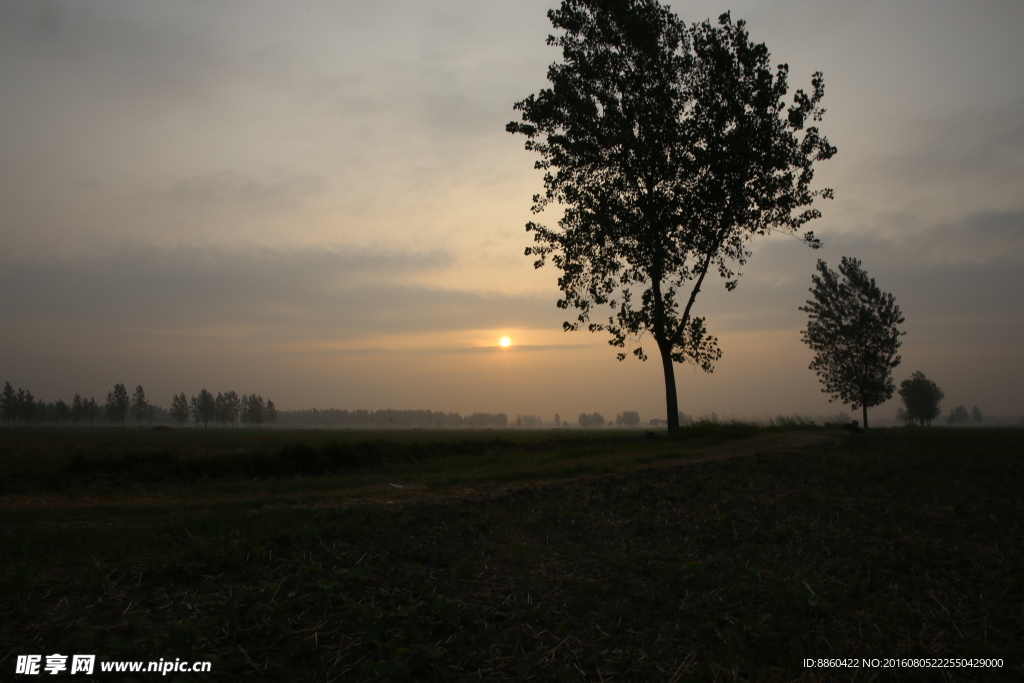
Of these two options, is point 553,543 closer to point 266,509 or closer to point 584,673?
point 584,673

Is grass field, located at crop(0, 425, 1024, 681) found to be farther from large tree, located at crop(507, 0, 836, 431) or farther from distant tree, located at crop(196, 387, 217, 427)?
distant tree, located at crop(196, 387, 217, 427)

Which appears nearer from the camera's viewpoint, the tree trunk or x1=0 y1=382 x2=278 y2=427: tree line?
the tree trunk

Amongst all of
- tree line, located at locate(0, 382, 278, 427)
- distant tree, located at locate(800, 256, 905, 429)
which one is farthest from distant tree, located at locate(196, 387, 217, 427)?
distant tree, located at locate(800, 256, 905, 429)

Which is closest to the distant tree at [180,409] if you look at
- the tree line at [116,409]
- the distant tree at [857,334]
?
the tree line at [116,409]

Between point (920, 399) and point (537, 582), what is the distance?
114578 millimetres

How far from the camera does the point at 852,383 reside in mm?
49594

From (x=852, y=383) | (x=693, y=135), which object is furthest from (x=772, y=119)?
(x=852, y=383)

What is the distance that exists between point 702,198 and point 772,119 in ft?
15.6

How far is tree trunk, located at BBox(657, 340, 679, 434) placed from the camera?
91.4ft

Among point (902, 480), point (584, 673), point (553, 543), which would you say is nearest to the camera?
point (584, 673)

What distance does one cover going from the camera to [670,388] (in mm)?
27906

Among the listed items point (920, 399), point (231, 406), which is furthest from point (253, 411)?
point (920, 399)

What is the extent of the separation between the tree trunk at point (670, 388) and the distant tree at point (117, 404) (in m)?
200

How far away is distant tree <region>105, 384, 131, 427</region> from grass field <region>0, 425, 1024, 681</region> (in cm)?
20366
